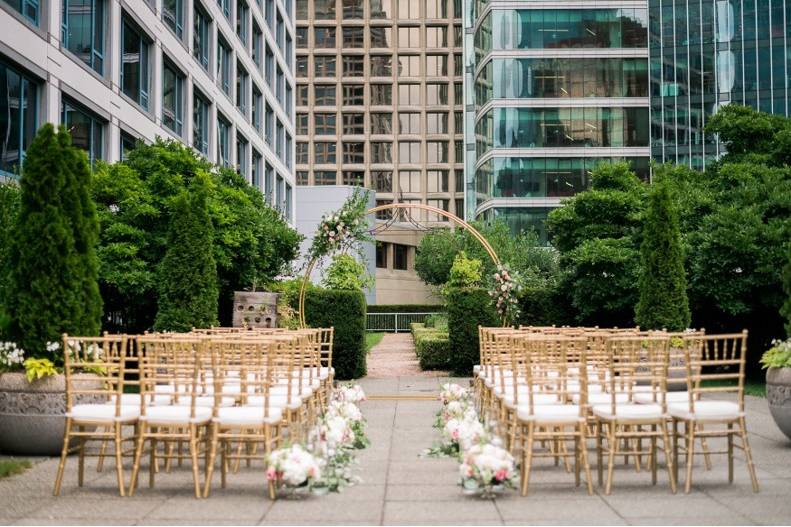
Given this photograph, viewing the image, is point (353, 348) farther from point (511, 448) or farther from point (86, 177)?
point (511, 448)

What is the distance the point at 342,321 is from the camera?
804 inches

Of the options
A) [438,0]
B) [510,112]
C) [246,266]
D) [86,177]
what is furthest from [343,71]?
[86,177]

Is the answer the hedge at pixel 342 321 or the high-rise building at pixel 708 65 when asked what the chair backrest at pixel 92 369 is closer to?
the hedge at pixel 342 321

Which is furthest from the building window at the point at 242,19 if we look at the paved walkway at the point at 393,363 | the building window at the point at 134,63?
the paved walkway at the point at 393,363

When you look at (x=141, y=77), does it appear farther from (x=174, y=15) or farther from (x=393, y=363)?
(x=393, y=363)

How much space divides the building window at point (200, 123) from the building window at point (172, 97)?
5.02 feet

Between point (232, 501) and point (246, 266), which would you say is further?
point (246, 266)

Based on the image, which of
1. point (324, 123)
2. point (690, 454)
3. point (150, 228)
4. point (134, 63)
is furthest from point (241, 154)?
point (324, 123)

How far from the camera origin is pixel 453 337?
67.3ft

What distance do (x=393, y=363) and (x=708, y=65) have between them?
37.5 metres

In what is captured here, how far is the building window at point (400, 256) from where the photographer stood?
76438 millimetres

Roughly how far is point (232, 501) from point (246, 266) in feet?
52.1

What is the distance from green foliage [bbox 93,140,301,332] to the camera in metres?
18.8

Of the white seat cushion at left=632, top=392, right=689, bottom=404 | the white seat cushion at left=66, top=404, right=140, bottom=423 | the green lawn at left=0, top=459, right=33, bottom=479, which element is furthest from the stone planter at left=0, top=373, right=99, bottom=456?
the white seat cushion at left=632, top=392, right=689, bottom=404
